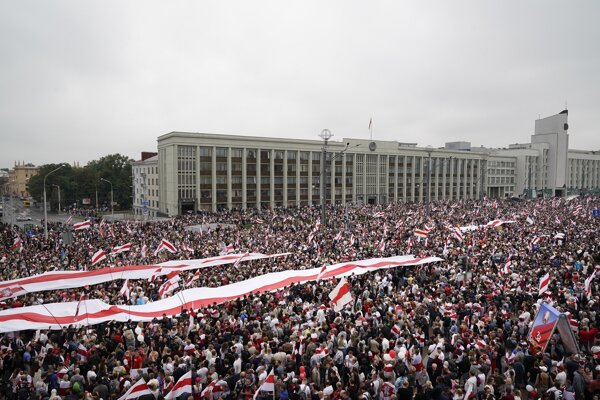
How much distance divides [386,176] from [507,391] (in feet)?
247

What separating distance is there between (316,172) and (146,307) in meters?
59.9

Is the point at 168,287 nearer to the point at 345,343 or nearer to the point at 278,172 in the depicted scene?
the point at 345,343

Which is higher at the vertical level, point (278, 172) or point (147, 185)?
point (278, 172)

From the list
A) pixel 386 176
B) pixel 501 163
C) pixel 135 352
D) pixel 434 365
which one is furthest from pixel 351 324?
pixel 501 163

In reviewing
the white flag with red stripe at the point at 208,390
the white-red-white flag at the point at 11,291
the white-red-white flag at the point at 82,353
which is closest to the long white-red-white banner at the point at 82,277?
the white-red-white flag at the point at 11,291

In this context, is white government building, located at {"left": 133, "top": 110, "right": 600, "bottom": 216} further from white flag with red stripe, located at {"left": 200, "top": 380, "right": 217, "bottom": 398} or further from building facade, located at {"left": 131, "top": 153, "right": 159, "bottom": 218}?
white flag with red stripe, located at {"left": 200, "top": 380, "right": 217, "bottom": 398}

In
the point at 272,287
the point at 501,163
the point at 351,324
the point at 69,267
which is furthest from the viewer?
the point at 501,163

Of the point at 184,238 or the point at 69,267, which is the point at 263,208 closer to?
the point at 184,238

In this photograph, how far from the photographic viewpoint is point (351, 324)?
38.9 feet

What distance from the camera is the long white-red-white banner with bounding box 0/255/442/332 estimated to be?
39.1ft

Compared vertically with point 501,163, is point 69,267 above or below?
below

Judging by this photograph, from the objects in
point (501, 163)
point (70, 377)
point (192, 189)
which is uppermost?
point (501, 163)

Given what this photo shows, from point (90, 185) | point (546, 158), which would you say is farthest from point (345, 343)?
point (546, 158)

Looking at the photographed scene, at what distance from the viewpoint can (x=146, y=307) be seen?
13570 millimetres
